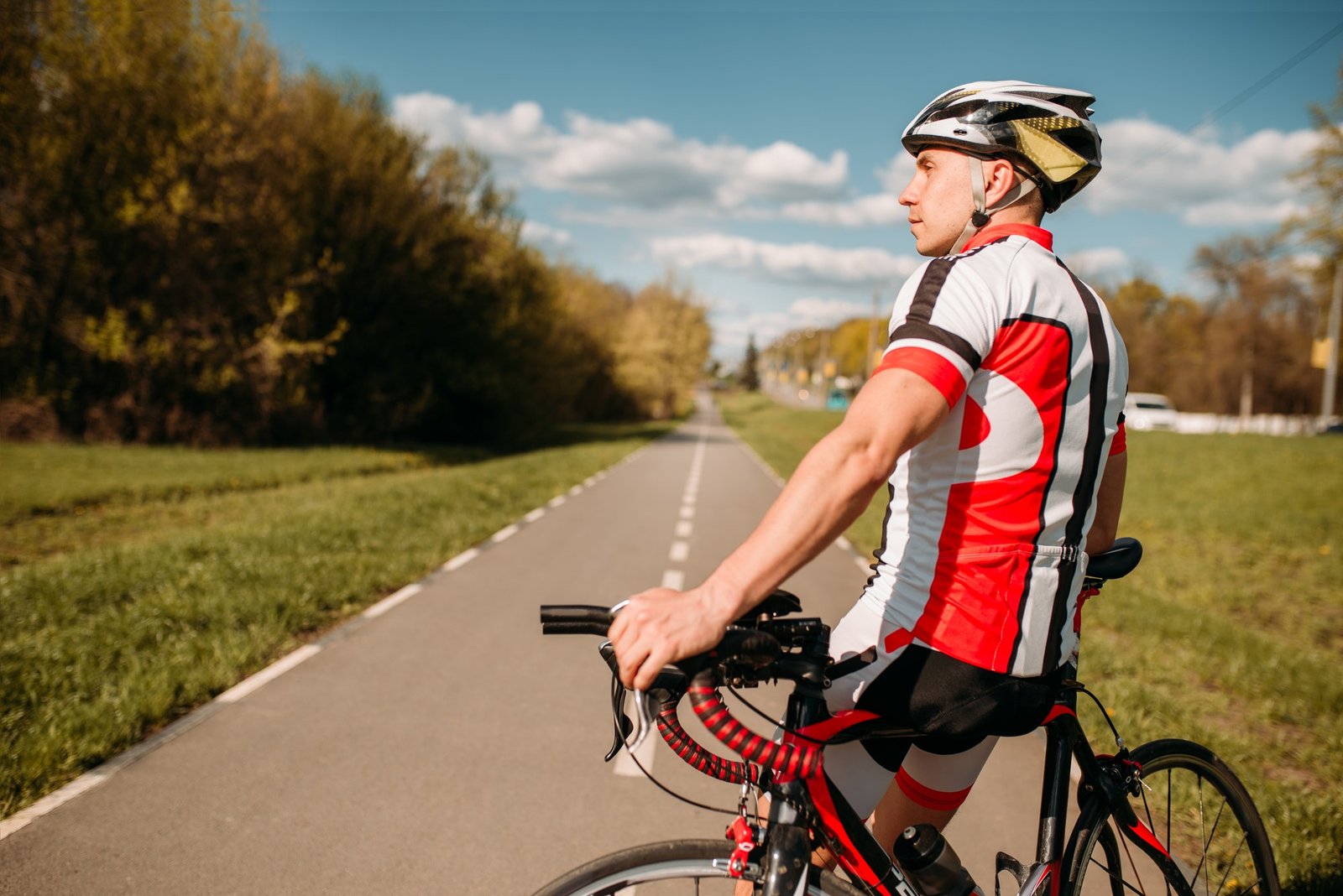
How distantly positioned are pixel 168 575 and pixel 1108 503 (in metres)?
6.95

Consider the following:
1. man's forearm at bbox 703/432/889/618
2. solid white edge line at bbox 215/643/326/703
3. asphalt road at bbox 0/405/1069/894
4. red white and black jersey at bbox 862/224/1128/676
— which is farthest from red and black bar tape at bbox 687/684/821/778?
solid white edge line at bbox 215/643/326/703

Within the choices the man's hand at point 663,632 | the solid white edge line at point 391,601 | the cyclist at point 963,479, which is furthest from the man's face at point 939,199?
the solid white edge line at point 391,601

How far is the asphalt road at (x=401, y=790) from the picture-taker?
2900 mm

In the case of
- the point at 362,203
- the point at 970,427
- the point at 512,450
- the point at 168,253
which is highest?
the point at 362,203

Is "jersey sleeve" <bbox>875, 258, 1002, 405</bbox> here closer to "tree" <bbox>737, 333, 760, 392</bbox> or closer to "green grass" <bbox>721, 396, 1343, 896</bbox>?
"green grass" <bbox>721, 396, 1343, 896</bbox>

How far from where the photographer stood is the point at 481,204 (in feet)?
91.6

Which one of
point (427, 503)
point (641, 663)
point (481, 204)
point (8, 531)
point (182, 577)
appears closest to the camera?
point (641, 663)

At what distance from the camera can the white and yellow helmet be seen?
5.22 feet

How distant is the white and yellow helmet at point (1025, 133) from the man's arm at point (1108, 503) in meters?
0.60

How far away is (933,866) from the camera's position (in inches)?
67.2

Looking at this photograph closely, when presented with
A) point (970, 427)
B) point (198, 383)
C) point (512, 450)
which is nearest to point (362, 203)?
point (198, 383)

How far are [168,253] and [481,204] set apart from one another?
1053 centimetres

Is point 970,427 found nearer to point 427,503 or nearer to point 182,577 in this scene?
point 182,577

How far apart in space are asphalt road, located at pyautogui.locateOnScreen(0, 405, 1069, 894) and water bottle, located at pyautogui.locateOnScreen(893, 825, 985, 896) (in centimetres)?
161
